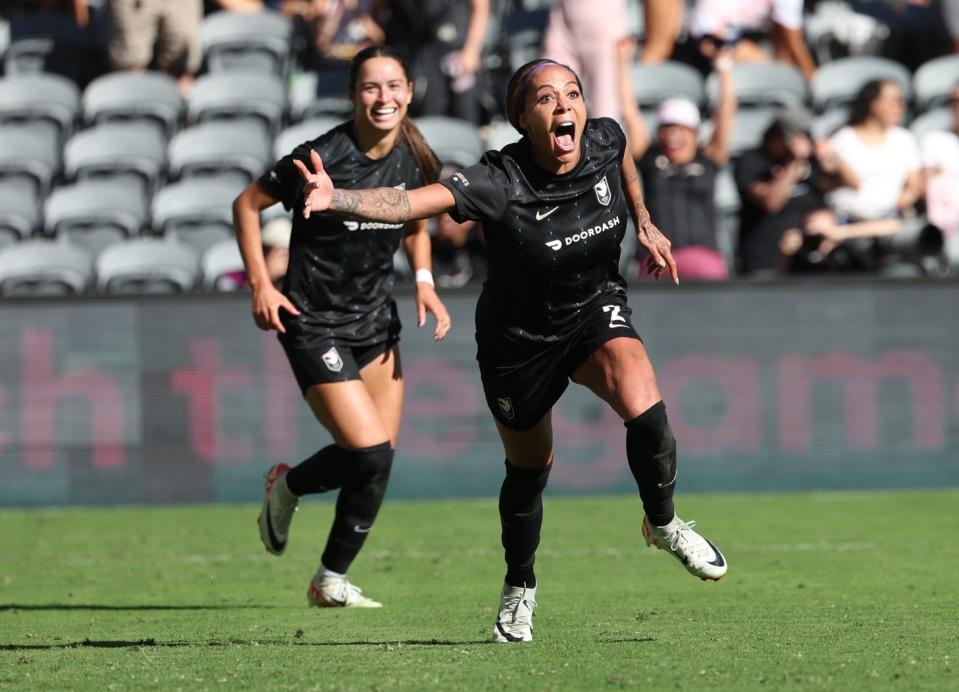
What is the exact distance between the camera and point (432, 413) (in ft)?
39.4

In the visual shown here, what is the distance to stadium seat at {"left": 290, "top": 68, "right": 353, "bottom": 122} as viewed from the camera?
15.2 metres

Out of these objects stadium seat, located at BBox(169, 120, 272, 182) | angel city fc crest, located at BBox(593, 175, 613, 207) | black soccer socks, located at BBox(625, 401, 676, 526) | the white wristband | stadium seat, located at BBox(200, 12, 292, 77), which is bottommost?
black soccer socks, located at BBox(625, 401, 676, 526)

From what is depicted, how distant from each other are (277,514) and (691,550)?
2523 millimetres

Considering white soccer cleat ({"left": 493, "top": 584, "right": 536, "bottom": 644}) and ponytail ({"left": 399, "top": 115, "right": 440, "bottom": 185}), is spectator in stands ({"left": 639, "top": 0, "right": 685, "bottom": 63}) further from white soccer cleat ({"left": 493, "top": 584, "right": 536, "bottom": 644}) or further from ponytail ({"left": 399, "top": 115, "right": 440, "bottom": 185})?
white soccer cleat ({"left": 493, "top": 584, "right": 536, "bottom": 644})

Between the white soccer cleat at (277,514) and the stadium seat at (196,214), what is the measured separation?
638 centimetres

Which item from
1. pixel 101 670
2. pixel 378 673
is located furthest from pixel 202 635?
pixel 378 673

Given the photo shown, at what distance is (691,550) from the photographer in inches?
236

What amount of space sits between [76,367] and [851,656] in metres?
7.65

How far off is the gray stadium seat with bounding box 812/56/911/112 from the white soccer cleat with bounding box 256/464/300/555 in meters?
8.69

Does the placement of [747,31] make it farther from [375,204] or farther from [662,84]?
[375,204]

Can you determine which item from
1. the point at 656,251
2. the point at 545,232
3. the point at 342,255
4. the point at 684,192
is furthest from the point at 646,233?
the point at 684,192

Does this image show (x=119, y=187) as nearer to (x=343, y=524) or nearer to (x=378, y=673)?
(x=343, y=524)

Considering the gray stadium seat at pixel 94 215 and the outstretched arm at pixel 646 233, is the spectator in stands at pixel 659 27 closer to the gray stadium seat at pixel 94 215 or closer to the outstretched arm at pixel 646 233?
the gray stadium seat at pixel 94 215

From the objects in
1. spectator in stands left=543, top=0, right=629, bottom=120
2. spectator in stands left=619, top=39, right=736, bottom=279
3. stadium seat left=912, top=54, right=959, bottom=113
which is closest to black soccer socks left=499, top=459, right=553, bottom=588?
spectator in stands left=619, top=39, right=736, bottom=279
